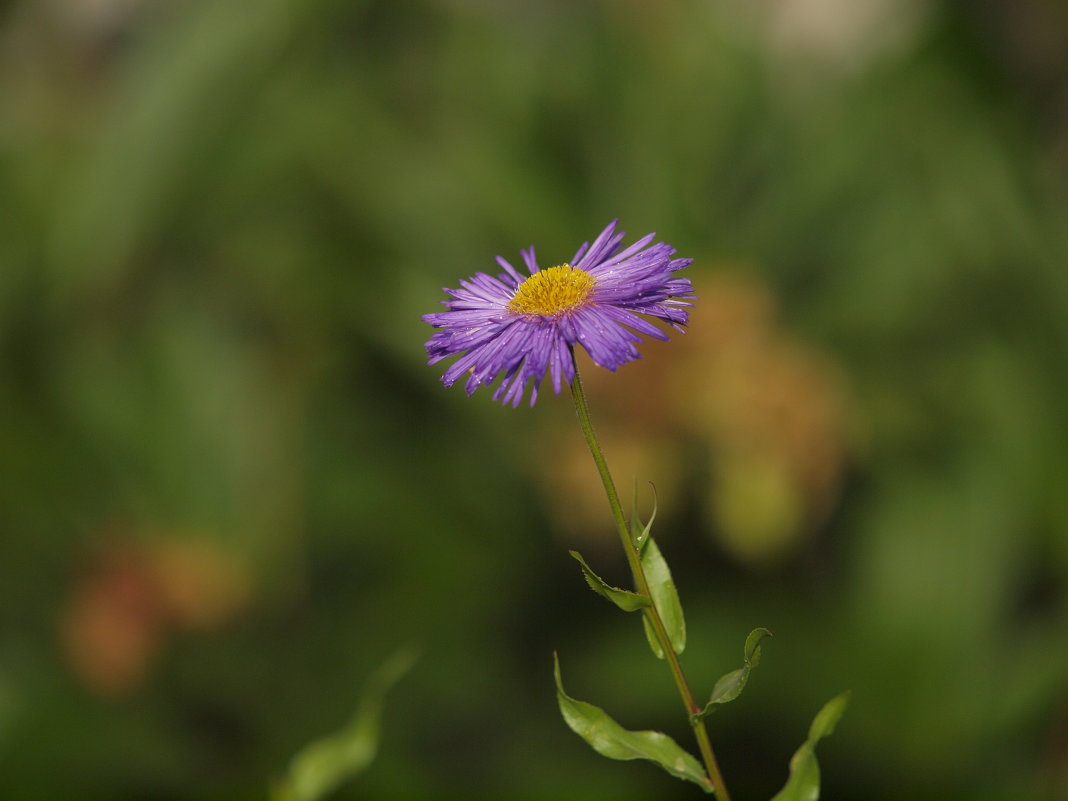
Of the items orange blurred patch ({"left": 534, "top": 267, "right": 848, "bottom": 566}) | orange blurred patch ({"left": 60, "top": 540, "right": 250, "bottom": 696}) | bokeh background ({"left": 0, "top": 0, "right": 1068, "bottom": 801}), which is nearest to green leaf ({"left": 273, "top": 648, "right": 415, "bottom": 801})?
bokeh background ({"left": 0, "top": 0, "right": 1068, "bottom": 801})

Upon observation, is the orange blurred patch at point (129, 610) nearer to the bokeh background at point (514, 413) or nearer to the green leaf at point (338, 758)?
the bokeh background at point (514, 413)

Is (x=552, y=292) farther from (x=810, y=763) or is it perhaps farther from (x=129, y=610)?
(x=129, y=610)

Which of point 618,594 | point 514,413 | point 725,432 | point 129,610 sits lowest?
point 129,610

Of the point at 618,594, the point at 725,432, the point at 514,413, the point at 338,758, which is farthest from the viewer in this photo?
the point at 514,413

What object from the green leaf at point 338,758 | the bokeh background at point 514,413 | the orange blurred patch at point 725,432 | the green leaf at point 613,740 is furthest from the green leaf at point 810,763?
the orange blurred patch at point 725,432

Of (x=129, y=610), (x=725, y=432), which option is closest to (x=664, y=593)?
(x=725, y=432)

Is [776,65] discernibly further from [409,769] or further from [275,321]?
[409,769]
